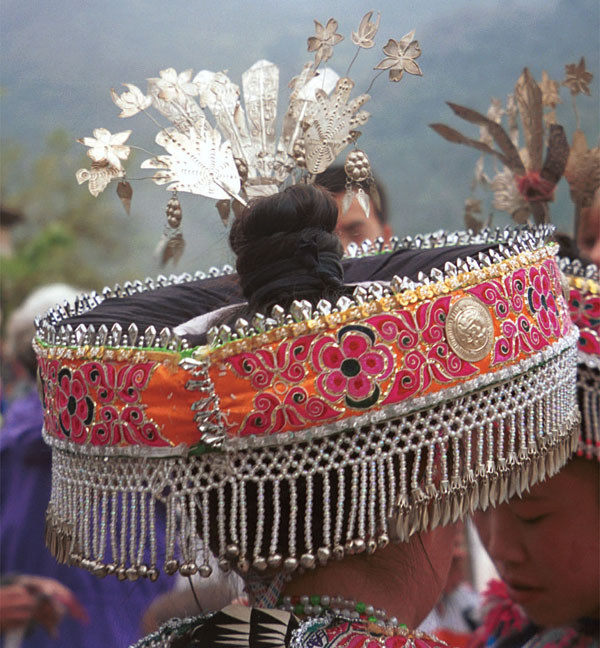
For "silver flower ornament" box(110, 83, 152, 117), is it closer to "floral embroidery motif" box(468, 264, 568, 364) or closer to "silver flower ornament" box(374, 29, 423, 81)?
"silver flower ornament" box(374, 29, 423, 81)

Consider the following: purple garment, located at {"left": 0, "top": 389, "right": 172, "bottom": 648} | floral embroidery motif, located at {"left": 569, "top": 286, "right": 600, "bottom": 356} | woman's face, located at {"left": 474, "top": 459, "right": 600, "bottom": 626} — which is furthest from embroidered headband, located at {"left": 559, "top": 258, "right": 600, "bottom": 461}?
purple garment, located at {"left": 0, "top": 389, "right": 172, "bottom": 648}

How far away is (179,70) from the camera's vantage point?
222cm

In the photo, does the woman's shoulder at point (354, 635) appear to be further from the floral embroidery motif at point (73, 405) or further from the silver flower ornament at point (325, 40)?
the silver flower ornament at point (325, 40)

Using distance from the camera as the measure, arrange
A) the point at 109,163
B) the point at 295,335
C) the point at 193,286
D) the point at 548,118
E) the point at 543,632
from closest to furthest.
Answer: the point at 295,335, the point at 109,163, the point at 193,286, the point at 548,118, the point at 543,632

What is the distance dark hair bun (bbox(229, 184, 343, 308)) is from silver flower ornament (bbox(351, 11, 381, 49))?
0.70ft

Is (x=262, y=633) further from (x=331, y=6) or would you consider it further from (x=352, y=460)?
(x=331, y=6)

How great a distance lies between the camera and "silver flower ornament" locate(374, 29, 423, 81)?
1165 mm

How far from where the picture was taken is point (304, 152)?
1.24 metres

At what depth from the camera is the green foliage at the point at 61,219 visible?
5.64 metres

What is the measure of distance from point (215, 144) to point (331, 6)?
634mm

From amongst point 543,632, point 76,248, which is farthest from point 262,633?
point 76,248

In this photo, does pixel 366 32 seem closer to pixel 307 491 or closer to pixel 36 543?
pixel 307 491

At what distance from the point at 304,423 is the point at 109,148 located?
1.63 feet

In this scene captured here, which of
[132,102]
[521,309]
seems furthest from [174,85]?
[521,309]
